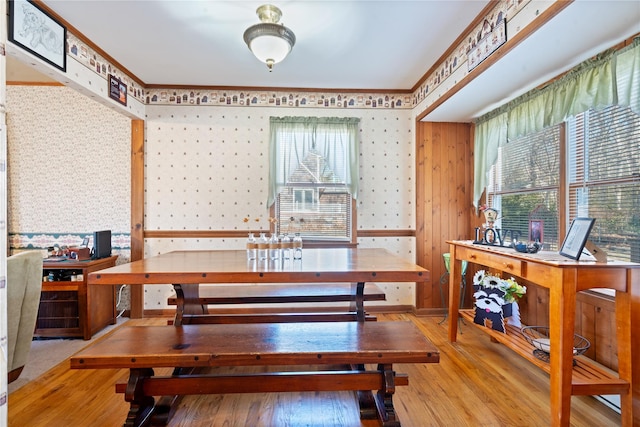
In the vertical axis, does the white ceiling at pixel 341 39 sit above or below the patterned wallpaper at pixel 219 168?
above

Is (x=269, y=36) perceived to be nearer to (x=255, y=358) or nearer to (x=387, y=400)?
(x=255, y=358)

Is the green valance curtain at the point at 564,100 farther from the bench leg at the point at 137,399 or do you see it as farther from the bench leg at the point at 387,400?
the bench leg at the point at 137,399

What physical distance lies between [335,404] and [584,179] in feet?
7.68

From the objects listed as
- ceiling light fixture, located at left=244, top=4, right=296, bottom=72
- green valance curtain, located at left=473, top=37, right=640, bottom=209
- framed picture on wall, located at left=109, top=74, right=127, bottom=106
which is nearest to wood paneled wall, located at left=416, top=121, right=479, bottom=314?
green valance curtain, located at left=473, top=37, right=640, bottom=209

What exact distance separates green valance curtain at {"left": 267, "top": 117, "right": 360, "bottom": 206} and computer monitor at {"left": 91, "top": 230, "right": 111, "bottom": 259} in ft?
5.86

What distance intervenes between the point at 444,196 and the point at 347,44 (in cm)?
199

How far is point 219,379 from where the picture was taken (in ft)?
5.65

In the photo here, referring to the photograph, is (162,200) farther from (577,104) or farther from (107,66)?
(577,104)

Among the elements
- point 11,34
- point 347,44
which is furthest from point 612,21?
point 11,34

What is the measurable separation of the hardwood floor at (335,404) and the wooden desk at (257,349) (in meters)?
0.20

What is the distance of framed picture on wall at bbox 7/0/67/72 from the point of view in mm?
1986

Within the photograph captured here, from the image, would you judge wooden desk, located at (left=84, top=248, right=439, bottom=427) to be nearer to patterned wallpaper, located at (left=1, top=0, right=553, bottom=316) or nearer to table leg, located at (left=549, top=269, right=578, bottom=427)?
table leg, located at (left=549, top=269, right=578, bottom=427)

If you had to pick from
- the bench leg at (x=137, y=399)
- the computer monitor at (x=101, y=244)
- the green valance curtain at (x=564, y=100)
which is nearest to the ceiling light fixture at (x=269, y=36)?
the green valance curtain at (x=564, y=100)

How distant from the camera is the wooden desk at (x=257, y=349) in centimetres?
162
